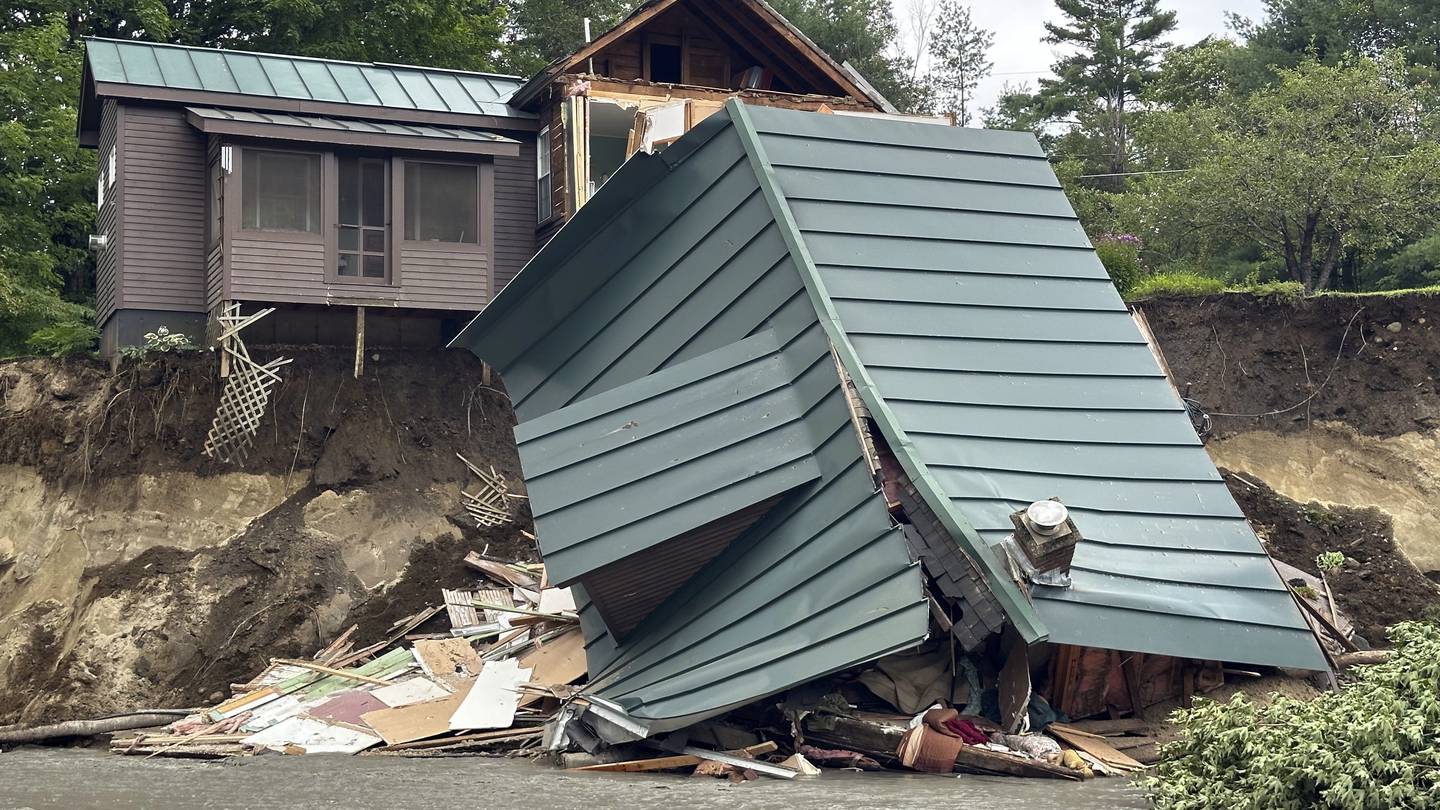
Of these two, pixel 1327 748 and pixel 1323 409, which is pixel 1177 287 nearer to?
pixel 1323 409

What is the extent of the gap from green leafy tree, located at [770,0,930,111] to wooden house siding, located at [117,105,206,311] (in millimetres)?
20938

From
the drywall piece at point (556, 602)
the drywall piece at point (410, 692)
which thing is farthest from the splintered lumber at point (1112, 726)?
the drywall piece at point (410, 692)

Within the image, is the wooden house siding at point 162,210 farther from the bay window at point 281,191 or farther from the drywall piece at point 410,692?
the drywall piece at point 410,692

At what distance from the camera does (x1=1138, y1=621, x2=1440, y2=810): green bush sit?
319 inches

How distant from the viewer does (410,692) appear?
15242 mm

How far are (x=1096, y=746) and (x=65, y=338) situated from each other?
1847 cm

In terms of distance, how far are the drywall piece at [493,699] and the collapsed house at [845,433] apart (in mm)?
986

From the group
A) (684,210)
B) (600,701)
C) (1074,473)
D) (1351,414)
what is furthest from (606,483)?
(1351,414)

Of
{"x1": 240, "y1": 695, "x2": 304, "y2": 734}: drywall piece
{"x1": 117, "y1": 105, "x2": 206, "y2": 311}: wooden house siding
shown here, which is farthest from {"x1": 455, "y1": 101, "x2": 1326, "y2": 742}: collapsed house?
{"x1": 117, "y1": 105, "x2": 206, "y2": 311}: wooden house siding

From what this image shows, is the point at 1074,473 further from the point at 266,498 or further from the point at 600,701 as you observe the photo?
the point at 266,498

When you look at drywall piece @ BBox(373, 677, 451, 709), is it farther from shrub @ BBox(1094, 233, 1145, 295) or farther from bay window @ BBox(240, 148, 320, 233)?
shrub @ BBox(1094, 233, 1145, 295)

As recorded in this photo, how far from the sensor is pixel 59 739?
1650 centimetres

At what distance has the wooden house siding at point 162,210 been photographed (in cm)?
2188

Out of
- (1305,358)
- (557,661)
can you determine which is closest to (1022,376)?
(557,661)
